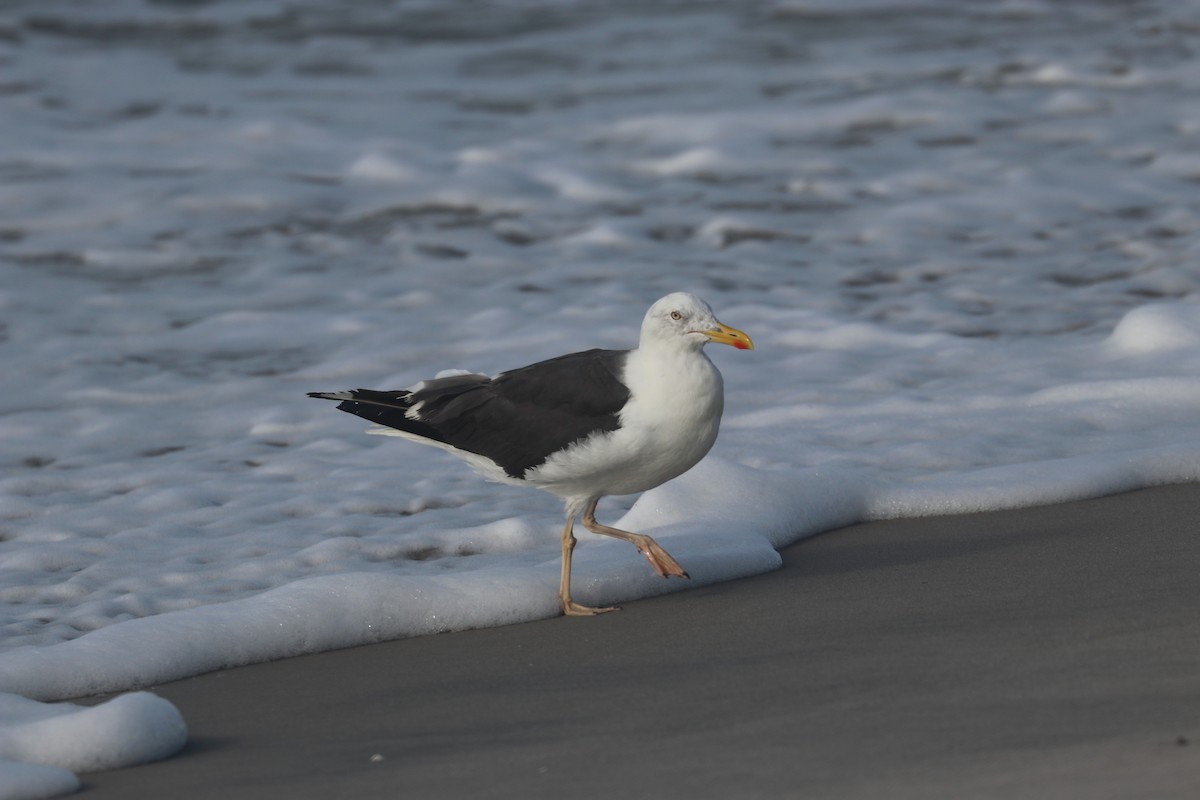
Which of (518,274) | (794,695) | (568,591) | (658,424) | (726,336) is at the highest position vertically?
(726,336)

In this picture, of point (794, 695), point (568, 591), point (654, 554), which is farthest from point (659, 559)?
point (794, 695)

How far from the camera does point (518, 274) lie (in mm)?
9898

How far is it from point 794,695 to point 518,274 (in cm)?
654

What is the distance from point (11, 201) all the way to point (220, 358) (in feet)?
12.7

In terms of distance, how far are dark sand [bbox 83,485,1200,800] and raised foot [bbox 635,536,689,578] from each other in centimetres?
9

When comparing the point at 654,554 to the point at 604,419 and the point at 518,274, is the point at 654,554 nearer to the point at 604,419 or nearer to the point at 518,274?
the point at 604,419

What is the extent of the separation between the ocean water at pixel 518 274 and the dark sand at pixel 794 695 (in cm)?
40

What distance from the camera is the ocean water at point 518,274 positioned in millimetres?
5488

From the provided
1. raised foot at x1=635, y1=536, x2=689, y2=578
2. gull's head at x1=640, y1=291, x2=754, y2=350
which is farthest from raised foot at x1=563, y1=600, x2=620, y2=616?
gull's head at x1=640, y1=291, x2=754, y2=350

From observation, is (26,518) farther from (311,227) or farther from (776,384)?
(311,227)

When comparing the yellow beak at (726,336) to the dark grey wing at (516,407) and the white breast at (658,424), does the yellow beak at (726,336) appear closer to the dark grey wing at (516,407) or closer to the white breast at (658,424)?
the white breast at (658,424)

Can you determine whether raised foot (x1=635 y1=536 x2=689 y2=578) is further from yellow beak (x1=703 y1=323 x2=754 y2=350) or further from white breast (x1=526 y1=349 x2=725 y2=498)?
yellow beak (x1=703 y1=323 x2=754 y2=350)

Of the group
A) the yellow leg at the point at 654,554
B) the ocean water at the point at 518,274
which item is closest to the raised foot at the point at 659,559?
the yellow leg at the point at 654,554

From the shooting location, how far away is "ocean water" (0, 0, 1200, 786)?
549 centimetres
